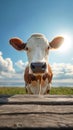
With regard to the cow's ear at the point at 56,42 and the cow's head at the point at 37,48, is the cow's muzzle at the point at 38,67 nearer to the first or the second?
the cow's head at the point at 37,48

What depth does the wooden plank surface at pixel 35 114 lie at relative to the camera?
2213 mm

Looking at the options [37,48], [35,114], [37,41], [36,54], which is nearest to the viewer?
[35,114]

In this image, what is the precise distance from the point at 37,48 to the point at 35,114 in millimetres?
5462

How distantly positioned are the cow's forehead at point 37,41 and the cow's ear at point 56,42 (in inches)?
19.6

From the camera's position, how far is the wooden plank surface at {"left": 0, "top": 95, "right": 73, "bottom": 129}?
2.21 m

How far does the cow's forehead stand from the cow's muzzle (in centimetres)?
123

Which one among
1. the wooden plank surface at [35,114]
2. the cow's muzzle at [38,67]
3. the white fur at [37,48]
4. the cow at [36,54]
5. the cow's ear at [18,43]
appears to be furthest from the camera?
the cow's ear at [18,43]

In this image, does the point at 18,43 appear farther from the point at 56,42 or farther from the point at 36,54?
the point at 56,42

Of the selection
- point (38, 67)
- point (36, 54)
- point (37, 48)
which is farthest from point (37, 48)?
point (38, 67)

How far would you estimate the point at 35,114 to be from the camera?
8.32ft

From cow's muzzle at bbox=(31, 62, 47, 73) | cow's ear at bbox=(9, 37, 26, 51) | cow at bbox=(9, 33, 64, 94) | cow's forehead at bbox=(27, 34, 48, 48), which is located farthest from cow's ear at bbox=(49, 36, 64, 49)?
cow's muzzle at bbox=(31, 62, 47, 73)

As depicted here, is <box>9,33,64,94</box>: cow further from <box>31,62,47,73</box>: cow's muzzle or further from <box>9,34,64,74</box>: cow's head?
<box>31,62,47,73</box>: cow's muzzle

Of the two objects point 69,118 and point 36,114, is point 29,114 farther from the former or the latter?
point 69,118

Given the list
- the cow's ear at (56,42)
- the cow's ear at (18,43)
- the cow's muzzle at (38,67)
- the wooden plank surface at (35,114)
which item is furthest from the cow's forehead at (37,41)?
the wooden plank surface at (35,114)
